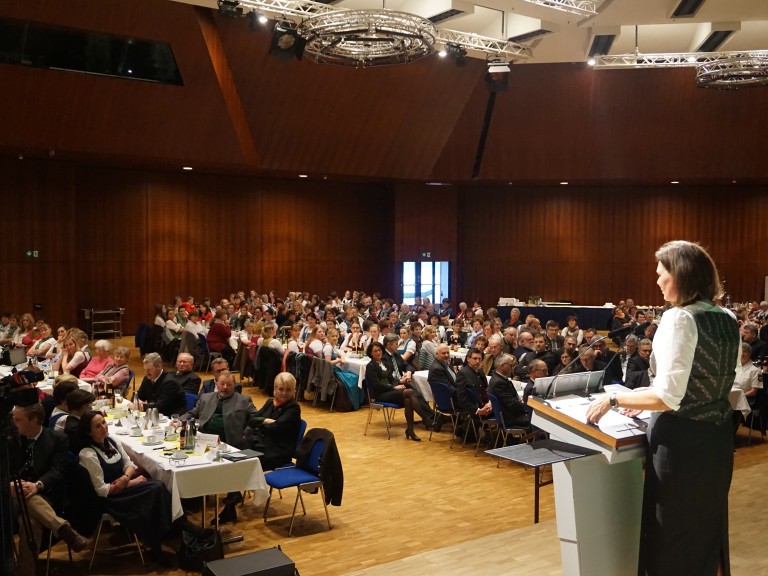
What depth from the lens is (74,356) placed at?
351 inches

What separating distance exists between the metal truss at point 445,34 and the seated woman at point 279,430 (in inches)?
275

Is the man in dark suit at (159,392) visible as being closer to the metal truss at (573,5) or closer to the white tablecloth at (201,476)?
the white tablecloth at (201,476)

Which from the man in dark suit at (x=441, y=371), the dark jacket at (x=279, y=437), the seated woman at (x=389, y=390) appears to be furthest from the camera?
the seated woman at (x=389, y=390)

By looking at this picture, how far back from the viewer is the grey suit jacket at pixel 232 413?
641 centimetres

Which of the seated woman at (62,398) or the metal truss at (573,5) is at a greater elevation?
the metal truss at (573,5)

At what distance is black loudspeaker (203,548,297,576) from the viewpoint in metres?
3.78

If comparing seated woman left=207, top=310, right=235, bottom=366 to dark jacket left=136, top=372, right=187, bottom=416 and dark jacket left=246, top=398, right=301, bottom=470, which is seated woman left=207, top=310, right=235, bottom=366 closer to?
dark jacket left=136, top=372, right=187, bottom=416

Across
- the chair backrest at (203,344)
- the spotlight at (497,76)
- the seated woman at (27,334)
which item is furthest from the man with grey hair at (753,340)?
the seated woman at (27,334)

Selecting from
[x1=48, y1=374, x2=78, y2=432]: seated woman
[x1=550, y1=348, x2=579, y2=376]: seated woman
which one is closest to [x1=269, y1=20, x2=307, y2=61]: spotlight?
[x1=550, y1=348, x2=579, y2=376]: seated woman

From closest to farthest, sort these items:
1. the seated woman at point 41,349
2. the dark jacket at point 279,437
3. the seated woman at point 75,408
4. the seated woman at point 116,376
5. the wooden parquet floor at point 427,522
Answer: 1. the wooden parquet floor at point 427,522
2. the seated woman at point 75,408
3. the dark jacket at point 279,437
4. the seated woman at point 116,376
5. the seated woman at point 41,349

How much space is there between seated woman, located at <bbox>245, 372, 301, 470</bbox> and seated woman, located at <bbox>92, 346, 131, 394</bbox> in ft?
7.45

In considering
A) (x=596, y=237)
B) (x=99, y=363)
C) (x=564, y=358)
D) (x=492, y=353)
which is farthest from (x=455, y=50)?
(x=596, y=237)

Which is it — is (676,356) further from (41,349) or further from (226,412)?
(41,349)

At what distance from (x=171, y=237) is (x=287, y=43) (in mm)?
7331
